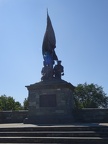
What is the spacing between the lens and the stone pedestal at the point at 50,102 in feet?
50.3

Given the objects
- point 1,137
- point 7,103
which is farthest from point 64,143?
point 7,103

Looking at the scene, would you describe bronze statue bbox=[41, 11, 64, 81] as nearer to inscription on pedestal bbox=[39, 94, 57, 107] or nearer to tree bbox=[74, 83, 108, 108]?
inscription on pedestal bbox=[39, 94, 57, 107]

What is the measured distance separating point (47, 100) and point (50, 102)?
0.86 ft

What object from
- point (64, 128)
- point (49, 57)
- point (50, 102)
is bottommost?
point (64, 128)

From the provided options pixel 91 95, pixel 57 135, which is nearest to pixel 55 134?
pixel 57 135

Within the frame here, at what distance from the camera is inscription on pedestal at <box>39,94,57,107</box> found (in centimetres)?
1563

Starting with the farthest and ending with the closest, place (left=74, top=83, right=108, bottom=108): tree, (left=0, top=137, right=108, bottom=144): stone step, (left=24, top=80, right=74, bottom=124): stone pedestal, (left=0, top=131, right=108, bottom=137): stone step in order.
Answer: (left=74, top=83, right=108, bottom=108): tree
(left=24, top=80, right=74, bottom=124): stone pedestal
(left=0, top=131, right=108, bottom=137): stone step
(left=0, top=137, right=108, bottom=144): stone step

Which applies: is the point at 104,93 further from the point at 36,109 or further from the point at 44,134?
the point at 44,134

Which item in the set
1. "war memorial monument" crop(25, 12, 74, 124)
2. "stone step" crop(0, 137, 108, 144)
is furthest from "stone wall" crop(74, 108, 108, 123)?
"stone step" crop(0, 137, 108, 144)

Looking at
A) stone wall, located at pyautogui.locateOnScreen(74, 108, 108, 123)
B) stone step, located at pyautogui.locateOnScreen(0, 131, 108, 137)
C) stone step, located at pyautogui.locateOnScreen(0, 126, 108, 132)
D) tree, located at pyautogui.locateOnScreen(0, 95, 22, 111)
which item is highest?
tree, located at pyautogui.locateOnScreen(0, 95, 22, 111)

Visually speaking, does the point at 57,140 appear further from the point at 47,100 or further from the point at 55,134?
the point at 47,100

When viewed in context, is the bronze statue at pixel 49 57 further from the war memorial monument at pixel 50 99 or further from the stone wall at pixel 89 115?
the stone wall at pixel 89 115

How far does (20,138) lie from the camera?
33.1 feet

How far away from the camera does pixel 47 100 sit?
52.0 feet
